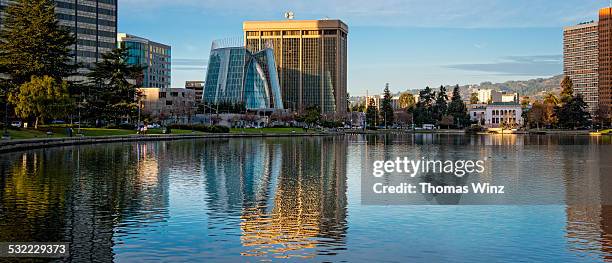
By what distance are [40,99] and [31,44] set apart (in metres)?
11.9

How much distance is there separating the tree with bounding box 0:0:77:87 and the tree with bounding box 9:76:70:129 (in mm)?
5028

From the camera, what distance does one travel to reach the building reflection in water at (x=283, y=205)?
24344mm

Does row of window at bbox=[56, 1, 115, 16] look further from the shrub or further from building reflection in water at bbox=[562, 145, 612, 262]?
building reflection in water at bbox=[562, 145, 612, 262]

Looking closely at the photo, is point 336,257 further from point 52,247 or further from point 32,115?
point 32,115

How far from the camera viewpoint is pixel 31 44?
106m

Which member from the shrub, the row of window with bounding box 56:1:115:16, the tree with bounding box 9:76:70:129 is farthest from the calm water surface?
the row of window with bounding box 56:1:115:16

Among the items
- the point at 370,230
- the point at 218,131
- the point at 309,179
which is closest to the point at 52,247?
the point at 370,230

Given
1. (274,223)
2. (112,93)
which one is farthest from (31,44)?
(274,223)

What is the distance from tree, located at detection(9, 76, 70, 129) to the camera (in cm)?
9869

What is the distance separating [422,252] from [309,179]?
2448 centimetres

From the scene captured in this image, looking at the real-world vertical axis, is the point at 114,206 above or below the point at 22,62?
below

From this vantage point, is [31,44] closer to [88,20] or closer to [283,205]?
[88,20]

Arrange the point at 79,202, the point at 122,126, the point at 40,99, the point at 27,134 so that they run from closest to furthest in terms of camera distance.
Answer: the point at 79,202
the point at 27,134
the point at 40,99
the point at 122,126

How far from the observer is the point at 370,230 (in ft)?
89.7
